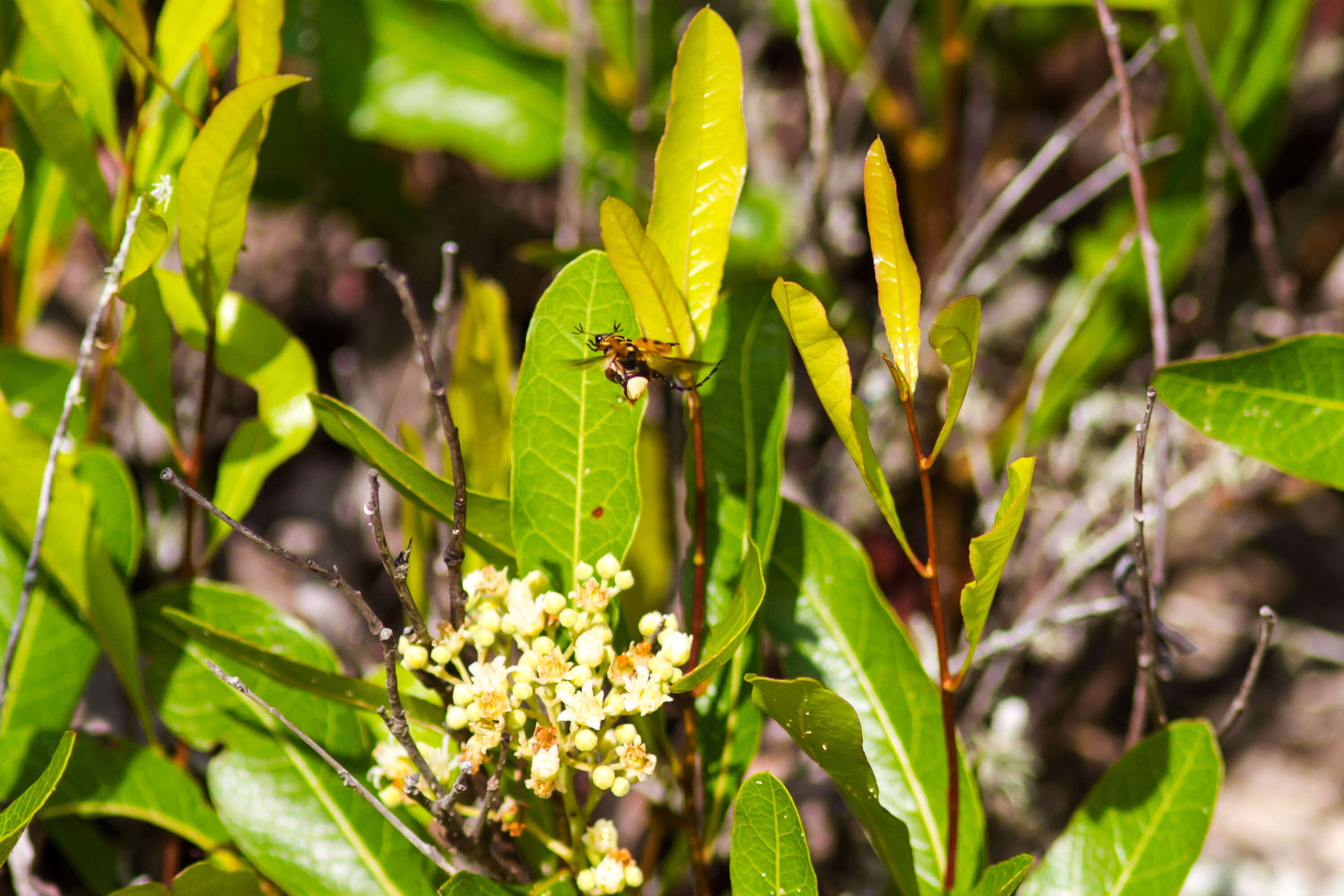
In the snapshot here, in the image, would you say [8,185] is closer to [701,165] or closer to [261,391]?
[261,391]

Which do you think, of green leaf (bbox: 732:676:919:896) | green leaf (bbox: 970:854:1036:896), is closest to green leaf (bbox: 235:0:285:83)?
green leaf (bbox: 732:676:919:896)

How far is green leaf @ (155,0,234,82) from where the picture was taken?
932mm

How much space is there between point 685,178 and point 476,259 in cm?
129

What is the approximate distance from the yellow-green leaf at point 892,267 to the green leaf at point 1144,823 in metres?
0.47

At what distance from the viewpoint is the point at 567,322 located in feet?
2.74

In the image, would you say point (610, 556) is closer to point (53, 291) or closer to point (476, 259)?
point (476, 259)

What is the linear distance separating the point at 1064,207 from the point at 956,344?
1073 millimetres

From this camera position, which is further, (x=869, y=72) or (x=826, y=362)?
(x=869, y=72)

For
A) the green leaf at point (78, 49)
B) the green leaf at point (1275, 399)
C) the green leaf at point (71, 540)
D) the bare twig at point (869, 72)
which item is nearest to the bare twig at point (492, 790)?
the green leaf at point (71, 540)

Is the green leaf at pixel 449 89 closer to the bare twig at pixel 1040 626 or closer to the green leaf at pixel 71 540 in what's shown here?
the green leaf at pixel 71 540

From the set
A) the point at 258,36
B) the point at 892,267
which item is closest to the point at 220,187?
the point at 258,36

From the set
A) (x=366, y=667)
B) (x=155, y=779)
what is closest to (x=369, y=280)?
(x=366, y=667)

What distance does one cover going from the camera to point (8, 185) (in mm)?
741

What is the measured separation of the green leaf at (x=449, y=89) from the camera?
5.23 ft
